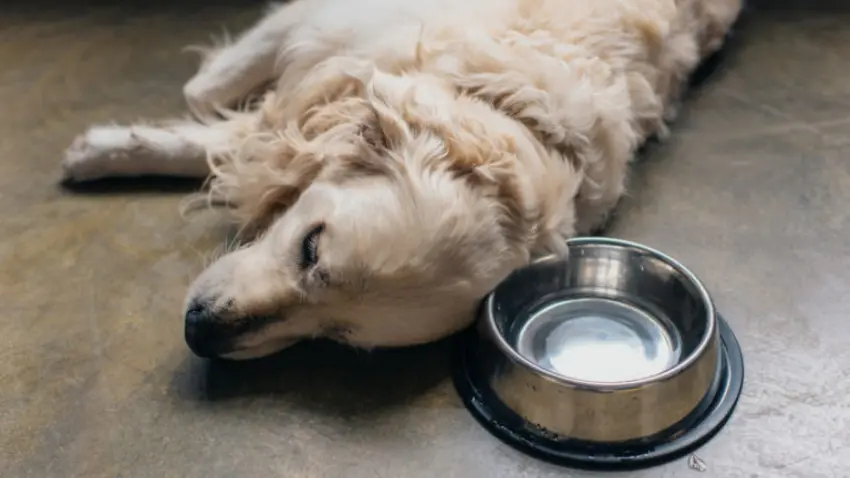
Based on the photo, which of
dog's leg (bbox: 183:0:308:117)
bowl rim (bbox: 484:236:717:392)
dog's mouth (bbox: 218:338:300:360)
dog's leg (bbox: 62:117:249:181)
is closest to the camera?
bowl rim (bbox: 484:236:717:392)

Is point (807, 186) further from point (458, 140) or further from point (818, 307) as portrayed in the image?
point (458, 140)

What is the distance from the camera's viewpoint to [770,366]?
1830 mm

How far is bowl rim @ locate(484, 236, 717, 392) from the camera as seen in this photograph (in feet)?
5.23

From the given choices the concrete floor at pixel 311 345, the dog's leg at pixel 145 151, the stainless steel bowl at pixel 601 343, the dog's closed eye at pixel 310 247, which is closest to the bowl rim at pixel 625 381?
the stainless steel bowl at pixel 601 343

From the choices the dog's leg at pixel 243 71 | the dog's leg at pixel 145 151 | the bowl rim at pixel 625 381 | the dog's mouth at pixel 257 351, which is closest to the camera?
the bowl rim at pixel 625 381

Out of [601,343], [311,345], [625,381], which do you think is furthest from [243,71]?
[625,381]

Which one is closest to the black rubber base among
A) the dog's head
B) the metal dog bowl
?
the metal dog bowl

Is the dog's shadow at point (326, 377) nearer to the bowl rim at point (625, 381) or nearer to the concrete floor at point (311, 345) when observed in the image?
the concrete floor at point (311, 345)

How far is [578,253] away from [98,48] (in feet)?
5.41

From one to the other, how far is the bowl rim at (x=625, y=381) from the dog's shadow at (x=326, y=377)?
17 cm

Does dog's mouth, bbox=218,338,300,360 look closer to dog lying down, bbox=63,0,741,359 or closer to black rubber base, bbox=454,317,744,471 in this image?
dog lying down, bbox=63,0,741,359

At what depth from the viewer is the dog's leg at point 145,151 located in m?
2.21

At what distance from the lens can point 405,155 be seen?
1674mm

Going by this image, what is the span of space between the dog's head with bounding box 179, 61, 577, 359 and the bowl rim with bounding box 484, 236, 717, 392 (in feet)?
0.18
